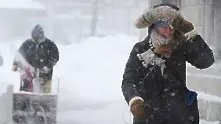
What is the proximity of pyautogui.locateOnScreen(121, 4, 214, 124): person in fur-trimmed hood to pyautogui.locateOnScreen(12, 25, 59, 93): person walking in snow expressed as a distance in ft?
19.7

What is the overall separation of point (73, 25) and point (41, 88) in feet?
162

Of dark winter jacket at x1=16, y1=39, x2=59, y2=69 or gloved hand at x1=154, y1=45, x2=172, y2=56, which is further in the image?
dark winter jacket at x1=16, y1=39, x2=59, y2=69

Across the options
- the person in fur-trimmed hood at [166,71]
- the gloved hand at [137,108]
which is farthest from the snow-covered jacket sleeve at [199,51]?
the gloved hand at [137,108]

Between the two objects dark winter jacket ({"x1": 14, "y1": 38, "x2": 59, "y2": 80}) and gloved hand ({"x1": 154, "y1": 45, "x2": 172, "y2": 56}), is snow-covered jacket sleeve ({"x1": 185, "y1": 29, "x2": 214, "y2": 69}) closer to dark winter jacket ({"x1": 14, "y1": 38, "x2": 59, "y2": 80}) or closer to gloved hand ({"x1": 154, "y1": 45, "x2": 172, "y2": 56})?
gloved hand ({"x1": 154, "y1": 45, "x2": 172, "y2": 56})

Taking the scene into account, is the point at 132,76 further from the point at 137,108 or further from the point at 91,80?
the point at 91,80

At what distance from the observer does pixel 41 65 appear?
10227 millimetres

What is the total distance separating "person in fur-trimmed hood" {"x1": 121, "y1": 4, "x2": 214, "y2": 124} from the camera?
424cm

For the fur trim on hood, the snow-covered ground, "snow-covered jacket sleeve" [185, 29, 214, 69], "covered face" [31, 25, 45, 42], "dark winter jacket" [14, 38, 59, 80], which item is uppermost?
the fur trim on hood

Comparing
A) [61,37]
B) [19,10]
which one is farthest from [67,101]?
[19,10]

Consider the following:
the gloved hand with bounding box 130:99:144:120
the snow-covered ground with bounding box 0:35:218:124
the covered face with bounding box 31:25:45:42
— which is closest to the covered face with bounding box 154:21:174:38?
the gloved hand with bounding box 130:99:144:120

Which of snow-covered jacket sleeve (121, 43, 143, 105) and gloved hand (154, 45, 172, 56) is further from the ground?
gloved hand (154, 45, 172, 56)

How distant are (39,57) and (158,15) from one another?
6124mm

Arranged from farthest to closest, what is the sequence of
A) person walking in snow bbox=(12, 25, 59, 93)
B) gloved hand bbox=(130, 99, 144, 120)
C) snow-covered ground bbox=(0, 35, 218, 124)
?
snow-covered ground bbox=(0, 35, 218, 124), person walking in snow bbox=(12, 25, 59, 93), gloved hand bbox=(130, 99, 144, 120)

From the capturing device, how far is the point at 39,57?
10195 mm
